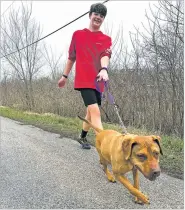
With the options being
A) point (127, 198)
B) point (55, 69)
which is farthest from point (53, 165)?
point (55, 69)

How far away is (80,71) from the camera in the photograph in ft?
14.0

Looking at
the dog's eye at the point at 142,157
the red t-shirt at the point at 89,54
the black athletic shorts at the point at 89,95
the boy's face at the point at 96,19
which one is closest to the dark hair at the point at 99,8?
the boy's face at the point at 96,19

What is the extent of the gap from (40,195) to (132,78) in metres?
6.23

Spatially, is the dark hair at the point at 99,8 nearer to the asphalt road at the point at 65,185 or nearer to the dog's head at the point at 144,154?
the asphalt road at the point at 65,185

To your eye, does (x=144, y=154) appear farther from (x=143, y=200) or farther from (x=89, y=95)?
(x=89, y=95)

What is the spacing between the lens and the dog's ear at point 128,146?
2.65 metres

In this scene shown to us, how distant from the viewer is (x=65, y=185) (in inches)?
140

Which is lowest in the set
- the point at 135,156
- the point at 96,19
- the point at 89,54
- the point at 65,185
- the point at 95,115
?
the point at 65,185

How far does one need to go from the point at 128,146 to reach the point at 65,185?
3.81 feet

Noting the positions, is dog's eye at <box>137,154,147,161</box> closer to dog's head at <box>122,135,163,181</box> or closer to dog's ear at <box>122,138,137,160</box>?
dog's head at <box>122,135,163,181</box>

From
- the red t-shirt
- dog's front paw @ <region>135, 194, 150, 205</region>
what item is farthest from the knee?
dog's front paw @ <region>135, 194, 150, 205</region>

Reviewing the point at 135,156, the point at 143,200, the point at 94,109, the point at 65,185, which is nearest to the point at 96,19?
the point at 94,109

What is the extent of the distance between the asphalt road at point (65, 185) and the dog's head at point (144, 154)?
22.9 inches

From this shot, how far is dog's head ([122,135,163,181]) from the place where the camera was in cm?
246
